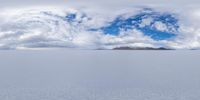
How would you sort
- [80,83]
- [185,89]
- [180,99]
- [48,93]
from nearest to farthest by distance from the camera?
[180,99] < [48,93] < [185,89] < [80,83]

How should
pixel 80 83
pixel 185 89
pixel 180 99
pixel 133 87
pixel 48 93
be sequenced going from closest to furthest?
pixel 180 99, pixel 48 93, pixel 185 89, pixel 133 87, pixel 80 83

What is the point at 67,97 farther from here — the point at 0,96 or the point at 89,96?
the point at 0,96

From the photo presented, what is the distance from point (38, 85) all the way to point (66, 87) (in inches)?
114

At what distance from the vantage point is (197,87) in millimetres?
30734

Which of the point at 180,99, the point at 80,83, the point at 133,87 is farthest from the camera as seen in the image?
the point at 80,83

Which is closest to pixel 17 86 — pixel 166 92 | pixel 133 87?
pixel 133 87

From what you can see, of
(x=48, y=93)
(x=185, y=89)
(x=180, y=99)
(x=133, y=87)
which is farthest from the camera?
(x=133, y=87)

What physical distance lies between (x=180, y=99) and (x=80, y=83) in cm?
1109

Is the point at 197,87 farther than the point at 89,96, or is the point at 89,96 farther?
the point at 197,87

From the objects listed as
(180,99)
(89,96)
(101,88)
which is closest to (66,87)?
(101,88)

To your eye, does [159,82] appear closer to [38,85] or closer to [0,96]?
[38,85]

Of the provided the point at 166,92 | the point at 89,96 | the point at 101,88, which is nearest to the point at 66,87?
the point at 101,88

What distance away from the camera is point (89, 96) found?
26781 mm

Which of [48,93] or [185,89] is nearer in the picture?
[48,93]
